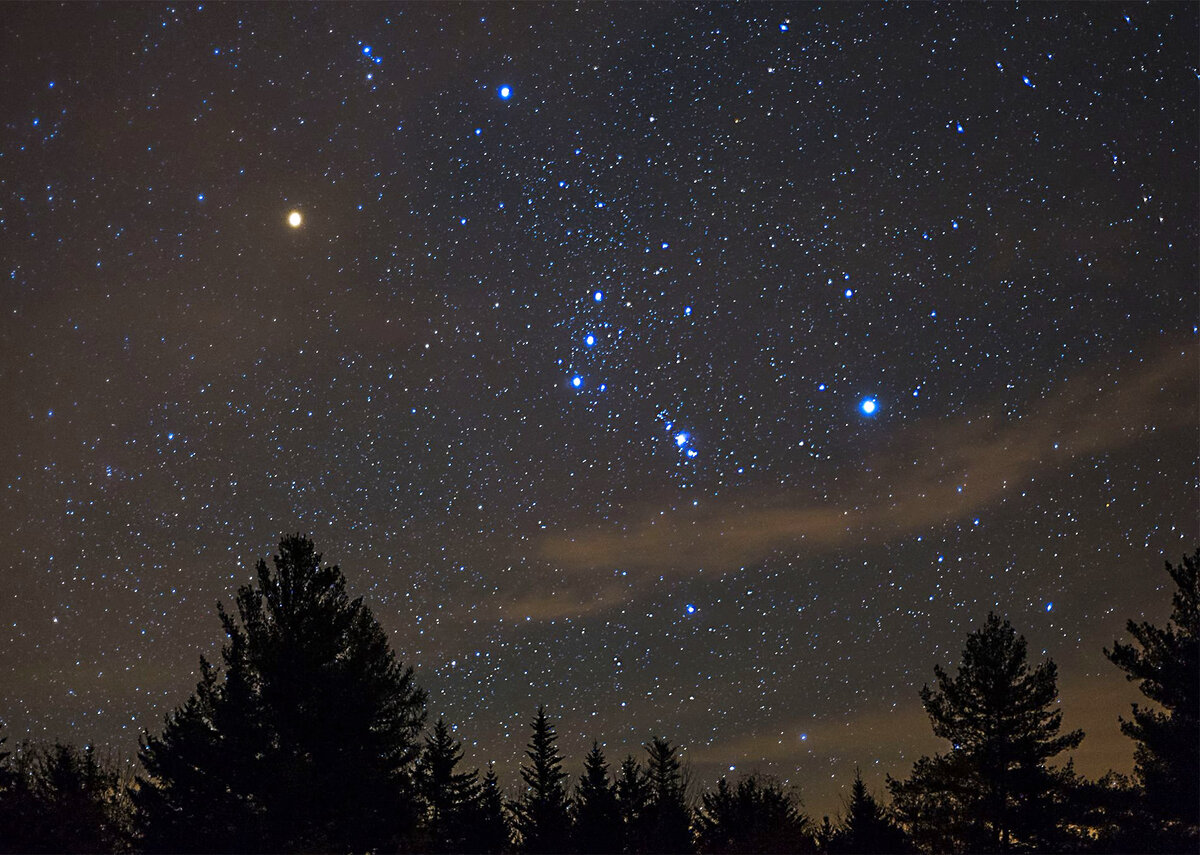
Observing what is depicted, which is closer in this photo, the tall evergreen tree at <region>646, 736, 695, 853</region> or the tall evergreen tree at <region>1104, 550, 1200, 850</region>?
the tall evergreen tree at <region>1104, 550, 1200, 850</region>

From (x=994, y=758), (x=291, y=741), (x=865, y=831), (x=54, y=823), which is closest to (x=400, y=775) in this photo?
(x=291, y=741)

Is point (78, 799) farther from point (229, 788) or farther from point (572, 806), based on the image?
point (572, 806)

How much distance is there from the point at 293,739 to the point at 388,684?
2.74 m

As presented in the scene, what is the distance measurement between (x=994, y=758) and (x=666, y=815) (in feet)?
51.4

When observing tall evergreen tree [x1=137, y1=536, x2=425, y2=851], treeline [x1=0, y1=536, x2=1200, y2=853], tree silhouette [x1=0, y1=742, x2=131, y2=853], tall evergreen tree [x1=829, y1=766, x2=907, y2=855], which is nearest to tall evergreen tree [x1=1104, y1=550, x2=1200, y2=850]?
treeline [x1=0, y1=536, x2=1200, y2=853]

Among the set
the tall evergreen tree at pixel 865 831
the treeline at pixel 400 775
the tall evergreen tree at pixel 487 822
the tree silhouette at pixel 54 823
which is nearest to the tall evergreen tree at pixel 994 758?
the treeline at pixel 400 775

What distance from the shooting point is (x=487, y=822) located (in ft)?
132

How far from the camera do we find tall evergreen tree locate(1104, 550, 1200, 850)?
26844mm

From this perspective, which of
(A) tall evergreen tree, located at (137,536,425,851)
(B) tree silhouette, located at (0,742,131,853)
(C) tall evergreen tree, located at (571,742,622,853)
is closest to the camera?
(A) tall evergreen tree, located at (137,536,425,851)

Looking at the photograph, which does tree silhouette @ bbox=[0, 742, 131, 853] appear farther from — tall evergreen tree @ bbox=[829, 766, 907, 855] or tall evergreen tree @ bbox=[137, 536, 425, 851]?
tall evergreen tree @ bbox=[829, 766, 907, 855]

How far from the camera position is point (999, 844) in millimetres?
29812

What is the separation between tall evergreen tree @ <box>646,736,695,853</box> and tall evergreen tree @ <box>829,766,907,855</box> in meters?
6.04

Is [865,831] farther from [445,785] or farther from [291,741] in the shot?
[291,741]

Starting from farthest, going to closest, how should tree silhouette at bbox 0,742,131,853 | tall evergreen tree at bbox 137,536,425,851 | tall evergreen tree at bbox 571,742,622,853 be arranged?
tall evergreen tree at bbox 571,742,622,853 < tree silhouette at bbox 0,742,131,853 < tall evergreen tree at bbox 137,536,425,851
